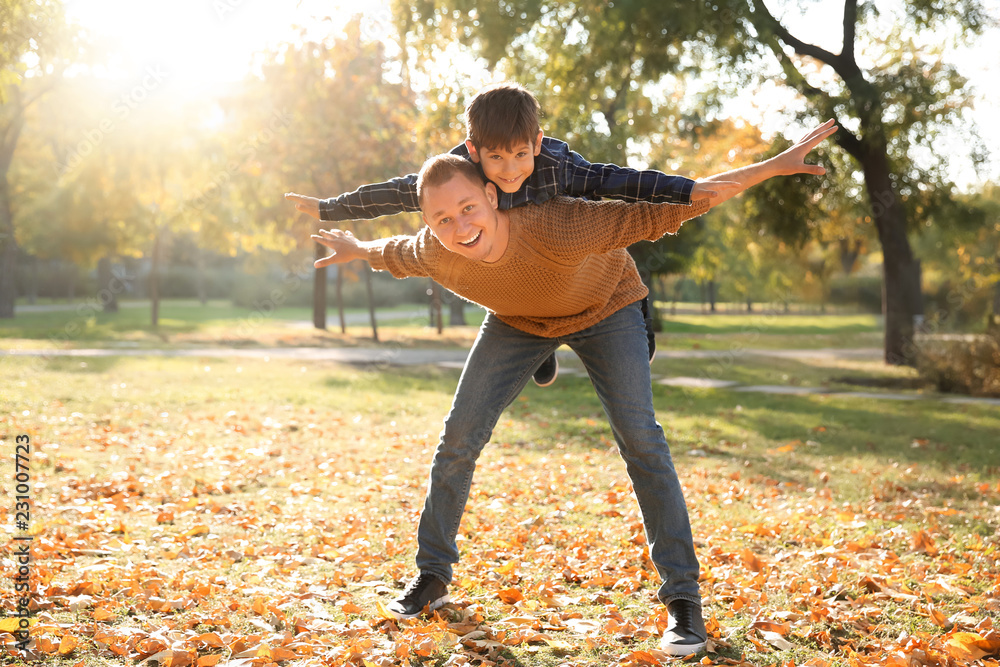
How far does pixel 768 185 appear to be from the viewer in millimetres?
14938

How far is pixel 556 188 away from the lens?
3156 mm

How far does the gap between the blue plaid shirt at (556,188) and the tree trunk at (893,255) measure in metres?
13.2

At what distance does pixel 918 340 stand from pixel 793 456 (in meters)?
6.33

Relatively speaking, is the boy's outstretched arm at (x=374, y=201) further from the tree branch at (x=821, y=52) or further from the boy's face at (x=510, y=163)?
the tree branch at (x=821, y=52)

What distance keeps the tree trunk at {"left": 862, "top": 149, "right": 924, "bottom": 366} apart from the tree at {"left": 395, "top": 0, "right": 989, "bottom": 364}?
2 centimetres

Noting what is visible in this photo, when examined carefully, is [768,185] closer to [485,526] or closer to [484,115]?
[485,526]

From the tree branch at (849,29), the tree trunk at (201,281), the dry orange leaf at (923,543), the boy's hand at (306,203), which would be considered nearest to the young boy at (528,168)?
the boy's hand at (306,203)

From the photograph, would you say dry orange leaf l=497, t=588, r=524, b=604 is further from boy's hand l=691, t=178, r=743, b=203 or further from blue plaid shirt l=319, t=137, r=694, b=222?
boy's hand l=691, t=178, r=743, b=203

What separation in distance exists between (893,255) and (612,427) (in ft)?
45.4

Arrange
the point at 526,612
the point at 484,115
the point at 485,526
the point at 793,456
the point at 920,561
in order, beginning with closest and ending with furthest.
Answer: the point at 484,115
the point at 526,612
the point at 920,561
the point at 485,526
the point at 793,456

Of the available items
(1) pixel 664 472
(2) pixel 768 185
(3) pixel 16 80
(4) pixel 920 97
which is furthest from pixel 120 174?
(1) pixel 664 472

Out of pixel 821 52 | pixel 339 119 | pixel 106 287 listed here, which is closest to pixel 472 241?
pixel 821 52

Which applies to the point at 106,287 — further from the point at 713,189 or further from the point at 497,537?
the point at 713,189

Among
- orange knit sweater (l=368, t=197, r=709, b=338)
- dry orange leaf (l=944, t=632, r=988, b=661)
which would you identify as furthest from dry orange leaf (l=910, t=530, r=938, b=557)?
orange knit sweater (l=368, t=197, r=709, b=338)
